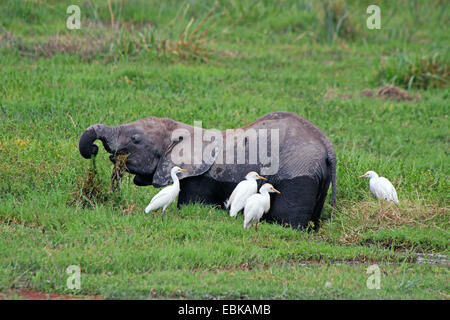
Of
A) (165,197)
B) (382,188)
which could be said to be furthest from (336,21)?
(165,197)

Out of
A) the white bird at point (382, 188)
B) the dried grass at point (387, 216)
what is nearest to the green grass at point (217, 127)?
the dried grass at point (387, 216)

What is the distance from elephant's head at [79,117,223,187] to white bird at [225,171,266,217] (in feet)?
1.90

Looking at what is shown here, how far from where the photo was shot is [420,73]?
573 inches

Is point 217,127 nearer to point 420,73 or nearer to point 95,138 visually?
point 95,138

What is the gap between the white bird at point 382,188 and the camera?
29.7 ft

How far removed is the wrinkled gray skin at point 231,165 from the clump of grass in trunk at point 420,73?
637 centimetres

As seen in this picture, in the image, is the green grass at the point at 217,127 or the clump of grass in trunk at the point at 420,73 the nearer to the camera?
the green grass at the point at 217,127

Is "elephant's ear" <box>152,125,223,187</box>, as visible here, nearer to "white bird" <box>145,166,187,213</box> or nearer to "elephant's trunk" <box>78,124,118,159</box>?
"white bird" <box>145,166,187,213</box>

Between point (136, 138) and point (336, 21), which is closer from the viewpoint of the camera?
point (136, 138)

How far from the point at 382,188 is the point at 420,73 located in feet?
20.1

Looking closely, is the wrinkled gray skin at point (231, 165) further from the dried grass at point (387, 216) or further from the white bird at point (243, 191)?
the dried grass at point (387, 216)

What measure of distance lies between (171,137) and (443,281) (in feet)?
11.8
